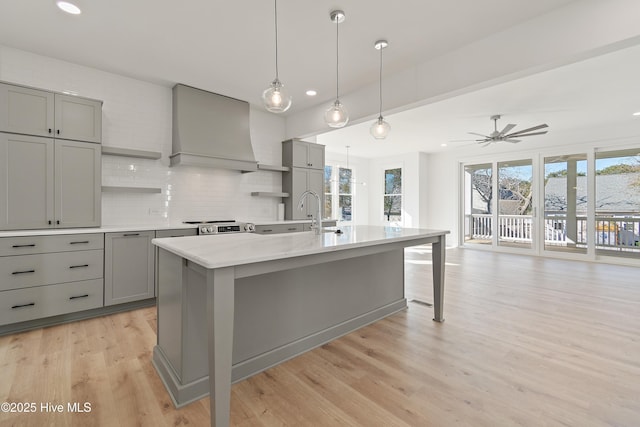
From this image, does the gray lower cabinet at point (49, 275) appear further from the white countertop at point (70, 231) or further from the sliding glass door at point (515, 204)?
the sliding glass door at point (515, 204)

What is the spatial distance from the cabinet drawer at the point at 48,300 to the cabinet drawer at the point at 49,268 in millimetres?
61

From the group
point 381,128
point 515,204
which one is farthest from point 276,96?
point 515,204

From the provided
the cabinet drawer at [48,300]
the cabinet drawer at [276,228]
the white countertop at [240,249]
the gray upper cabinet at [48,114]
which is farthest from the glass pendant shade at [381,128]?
the cabinet drawer at [48,300]

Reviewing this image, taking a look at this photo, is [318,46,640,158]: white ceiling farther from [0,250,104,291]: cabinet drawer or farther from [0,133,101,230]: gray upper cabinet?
[0,250,104,291]: cabinet drawer

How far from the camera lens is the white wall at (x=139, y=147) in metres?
3.36

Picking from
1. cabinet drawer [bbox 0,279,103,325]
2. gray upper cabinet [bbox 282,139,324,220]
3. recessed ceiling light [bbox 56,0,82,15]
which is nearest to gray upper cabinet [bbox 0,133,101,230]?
cabinet drawer [bbox 0,279,103,325]

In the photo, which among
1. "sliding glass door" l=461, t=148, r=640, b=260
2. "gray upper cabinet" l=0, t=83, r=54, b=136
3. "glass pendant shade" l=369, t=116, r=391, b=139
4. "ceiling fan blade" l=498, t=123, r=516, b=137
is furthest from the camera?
"sliding glass door" l=461, t=148, r=640, b=260

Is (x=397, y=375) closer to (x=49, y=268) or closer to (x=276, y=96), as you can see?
(x=276, y=96)

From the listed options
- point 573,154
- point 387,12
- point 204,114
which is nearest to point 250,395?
point 387,12

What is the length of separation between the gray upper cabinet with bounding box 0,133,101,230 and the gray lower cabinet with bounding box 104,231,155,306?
1.26 feet

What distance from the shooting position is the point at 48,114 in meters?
2.99

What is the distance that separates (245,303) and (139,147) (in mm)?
3129

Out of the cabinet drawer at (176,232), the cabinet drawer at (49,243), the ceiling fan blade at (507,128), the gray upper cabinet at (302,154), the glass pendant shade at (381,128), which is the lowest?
the cabinet drawer at (49,243)

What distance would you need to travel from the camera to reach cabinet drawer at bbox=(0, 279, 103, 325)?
2.67 m
